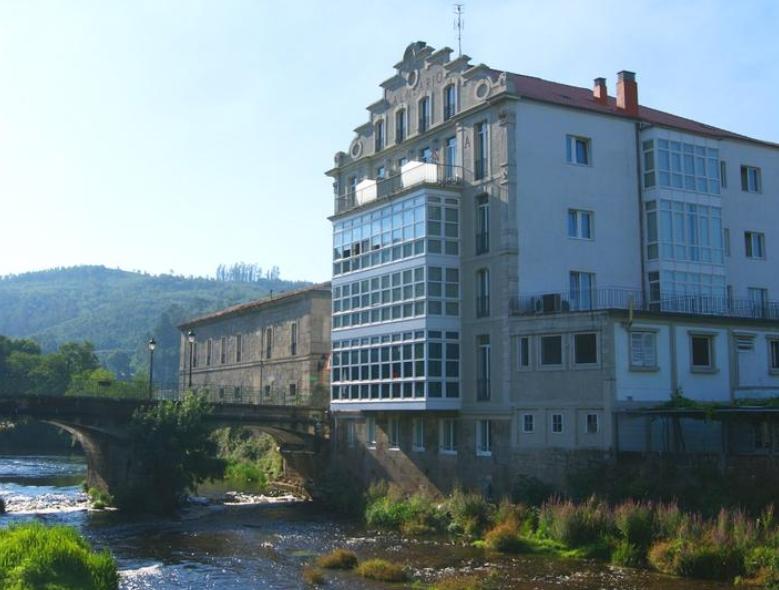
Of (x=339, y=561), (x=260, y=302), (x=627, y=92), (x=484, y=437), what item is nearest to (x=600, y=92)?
(x=627, y=92)

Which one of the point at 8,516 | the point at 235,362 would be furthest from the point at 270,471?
the point at 8,516

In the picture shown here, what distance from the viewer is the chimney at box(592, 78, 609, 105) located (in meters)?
42.1

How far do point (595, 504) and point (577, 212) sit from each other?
1350 cm

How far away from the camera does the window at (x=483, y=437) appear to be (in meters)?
37.1

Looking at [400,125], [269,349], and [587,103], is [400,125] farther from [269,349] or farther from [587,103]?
[269,349]

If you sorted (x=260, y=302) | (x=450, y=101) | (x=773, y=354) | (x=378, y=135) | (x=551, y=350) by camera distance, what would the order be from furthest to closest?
(x=260, y=302), (x=378, y=135), (x=450, y=101), (x=773, y=354), (x=551, y=350)

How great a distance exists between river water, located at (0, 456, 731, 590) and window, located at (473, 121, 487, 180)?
15498 mm

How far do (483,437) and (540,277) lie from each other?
22.7 feet

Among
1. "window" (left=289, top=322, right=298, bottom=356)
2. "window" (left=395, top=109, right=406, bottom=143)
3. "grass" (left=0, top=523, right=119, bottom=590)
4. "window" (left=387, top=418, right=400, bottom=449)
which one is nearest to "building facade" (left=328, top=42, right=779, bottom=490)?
"window" (left=387, top=418, right=400, bottom=449)

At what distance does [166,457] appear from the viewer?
4031 centimetres

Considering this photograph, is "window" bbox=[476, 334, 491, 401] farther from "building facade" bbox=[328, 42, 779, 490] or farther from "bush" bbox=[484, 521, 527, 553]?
"bush" bbox=[484, 521, 527, 553]

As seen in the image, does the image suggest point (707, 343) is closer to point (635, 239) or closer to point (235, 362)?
point (635, 239)

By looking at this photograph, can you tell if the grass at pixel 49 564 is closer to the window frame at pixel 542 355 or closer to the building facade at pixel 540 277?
the building facade at pixel 540 277

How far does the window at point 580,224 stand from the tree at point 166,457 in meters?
18.5
